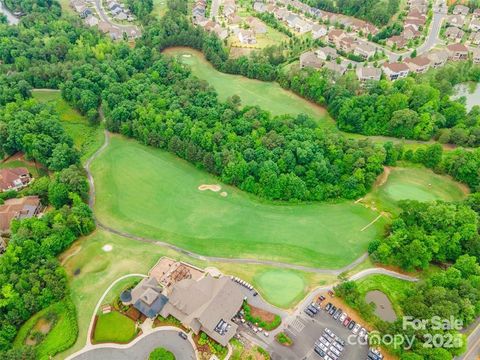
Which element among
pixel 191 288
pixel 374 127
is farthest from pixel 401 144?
pixel 191 288

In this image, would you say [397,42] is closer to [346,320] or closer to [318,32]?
[318,32]

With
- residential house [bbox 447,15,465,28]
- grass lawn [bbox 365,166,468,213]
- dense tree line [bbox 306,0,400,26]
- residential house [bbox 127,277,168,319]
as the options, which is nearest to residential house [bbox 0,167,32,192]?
residential house [bbox 127,277,168,319]

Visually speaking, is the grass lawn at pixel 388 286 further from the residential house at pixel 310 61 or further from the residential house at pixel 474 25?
the residential house at pixel 474 25

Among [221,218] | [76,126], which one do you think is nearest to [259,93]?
[221,218]

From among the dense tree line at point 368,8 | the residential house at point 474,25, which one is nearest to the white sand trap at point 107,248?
the dense tree line at point 368,8

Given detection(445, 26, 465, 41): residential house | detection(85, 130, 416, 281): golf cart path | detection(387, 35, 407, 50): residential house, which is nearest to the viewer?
detection(85, 130, 416, 281): golf cart path

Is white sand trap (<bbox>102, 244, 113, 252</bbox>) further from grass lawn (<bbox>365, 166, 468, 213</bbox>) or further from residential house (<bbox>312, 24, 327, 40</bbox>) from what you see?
residential house (<bbox>312, 24, 327, 40</bbox>)
